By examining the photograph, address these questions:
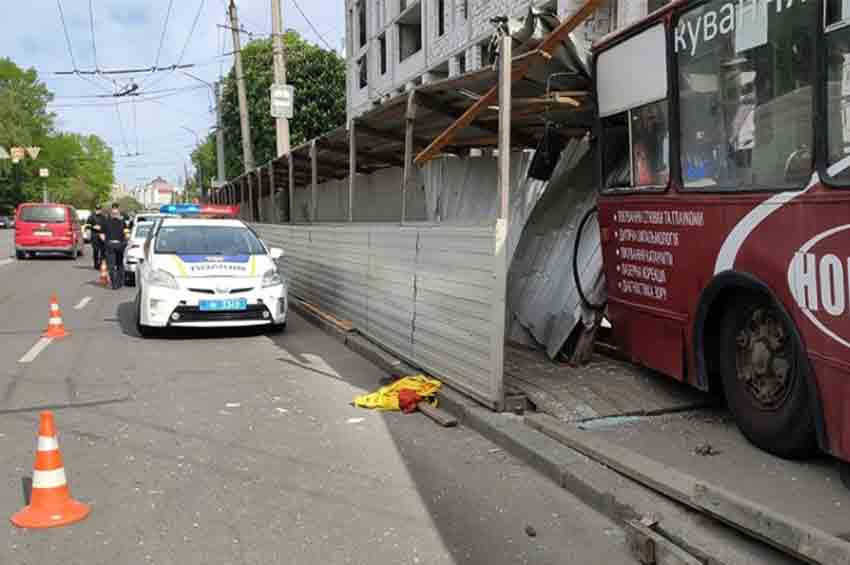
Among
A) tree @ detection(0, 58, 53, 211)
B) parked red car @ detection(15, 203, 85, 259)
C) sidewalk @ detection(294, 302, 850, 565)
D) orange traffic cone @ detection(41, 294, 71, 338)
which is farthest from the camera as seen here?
tree @ detection(0, 58, 53, 211)

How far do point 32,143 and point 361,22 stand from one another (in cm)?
6487

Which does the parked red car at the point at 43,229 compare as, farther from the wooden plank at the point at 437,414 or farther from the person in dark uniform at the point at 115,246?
the wooden plank at the point at 437,414

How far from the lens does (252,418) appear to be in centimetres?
637

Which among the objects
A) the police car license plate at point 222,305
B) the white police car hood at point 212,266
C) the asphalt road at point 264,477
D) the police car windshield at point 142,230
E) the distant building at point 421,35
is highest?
the distant building at point 421,35

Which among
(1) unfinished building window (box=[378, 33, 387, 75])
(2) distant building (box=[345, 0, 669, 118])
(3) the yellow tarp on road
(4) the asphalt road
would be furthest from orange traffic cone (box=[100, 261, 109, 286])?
(1) unfinished building window (box=[378, 33, 387, 75])

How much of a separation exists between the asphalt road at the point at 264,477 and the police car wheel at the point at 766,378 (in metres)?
1.26

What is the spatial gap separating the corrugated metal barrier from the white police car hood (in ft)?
3.87

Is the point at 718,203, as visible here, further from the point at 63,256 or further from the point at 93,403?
the point at 63,256

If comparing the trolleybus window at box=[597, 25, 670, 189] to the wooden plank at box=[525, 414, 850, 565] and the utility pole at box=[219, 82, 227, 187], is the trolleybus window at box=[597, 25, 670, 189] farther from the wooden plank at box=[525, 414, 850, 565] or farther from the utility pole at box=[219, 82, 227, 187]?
the utility pole at box=[219, 82, 227, 187]

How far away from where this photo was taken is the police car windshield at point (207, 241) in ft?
35.7

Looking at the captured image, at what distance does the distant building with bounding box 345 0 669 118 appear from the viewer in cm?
1556

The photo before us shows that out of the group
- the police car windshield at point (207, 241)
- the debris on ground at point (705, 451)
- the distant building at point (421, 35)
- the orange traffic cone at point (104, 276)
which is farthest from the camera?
the orange traffic cone at point (104, 276)

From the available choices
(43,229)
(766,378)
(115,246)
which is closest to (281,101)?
(115,246)

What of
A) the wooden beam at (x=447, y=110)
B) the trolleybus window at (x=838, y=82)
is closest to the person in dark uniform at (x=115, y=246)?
the wooden beam at (x=447, y=110)
